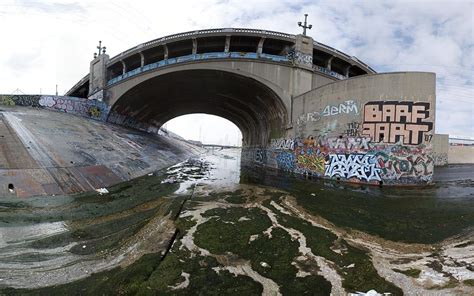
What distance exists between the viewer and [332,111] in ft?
70.8

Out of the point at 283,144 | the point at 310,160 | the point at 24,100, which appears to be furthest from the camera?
the point at 24,100

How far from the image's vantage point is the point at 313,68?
2969cm

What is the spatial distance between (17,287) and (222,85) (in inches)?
1215

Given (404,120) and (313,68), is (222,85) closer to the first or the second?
(313,68)

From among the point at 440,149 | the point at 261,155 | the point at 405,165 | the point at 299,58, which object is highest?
the point at 299,58

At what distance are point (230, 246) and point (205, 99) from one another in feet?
123

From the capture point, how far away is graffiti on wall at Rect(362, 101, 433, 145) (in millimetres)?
18656

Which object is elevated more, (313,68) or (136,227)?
(313,68)

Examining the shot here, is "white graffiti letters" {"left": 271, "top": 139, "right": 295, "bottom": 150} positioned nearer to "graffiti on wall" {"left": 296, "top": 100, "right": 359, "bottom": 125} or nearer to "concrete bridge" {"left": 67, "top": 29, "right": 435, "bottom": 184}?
"concrete bridge" {"left": 67, "top": 29, "right": 435, "bottom": 184}

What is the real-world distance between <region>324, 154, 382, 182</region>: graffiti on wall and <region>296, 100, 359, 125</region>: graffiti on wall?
315cm

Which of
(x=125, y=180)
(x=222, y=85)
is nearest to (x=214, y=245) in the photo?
(x=125, y=180)

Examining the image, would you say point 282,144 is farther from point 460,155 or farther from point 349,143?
point 460,155

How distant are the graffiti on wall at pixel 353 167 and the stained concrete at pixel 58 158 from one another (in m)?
14.4

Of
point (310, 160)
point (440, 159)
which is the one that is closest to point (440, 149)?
point (440, 159)
